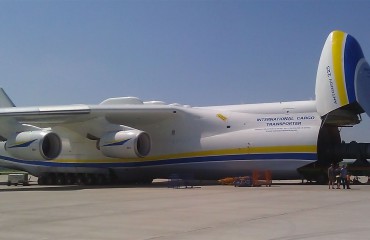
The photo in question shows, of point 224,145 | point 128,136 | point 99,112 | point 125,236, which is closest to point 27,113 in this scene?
point 99,112

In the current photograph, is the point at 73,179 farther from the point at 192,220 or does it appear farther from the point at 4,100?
the point at 192,220

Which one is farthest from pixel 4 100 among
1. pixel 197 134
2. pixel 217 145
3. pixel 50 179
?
pixel 217 145

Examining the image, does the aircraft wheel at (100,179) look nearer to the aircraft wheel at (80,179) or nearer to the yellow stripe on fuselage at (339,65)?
the aircraft wheel at (80,179)

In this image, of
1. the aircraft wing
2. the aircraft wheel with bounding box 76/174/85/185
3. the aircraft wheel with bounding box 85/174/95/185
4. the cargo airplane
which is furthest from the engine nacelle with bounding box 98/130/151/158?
the aircraft wheel with bounding box 76/174/85/185

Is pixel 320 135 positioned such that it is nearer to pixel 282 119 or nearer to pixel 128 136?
pixel 282 119

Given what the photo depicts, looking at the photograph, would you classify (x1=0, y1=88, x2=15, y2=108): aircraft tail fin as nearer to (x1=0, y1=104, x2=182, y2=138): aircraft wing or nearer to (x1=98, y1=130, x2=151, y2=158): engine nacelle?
(x1=0, y1=104, x2=182, y2=138): aircraft wing

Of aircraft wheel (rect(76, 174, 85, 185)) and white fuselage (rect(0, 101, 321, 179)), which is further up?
white fuselage (rect(0, 101, 321, 179))

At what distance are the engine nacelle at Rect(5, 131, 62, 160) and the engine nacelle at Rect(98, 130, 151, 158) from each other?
Result: 198 cm

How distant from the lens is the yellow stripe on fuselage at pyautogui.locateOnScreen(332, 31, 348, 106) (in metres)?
18.0

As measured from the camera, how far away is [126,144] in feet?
68.3

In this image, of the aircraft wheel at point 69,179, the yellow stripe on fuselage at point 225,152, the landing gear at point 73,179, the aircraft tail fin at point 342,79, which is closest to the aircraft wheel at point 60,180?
the landing gear at point 73,179

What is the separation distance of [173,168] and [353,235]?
15.8m

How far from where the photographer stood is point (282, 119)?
20.3m

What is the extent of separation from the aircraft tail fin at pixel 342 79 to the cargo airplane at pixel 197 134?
36mm
